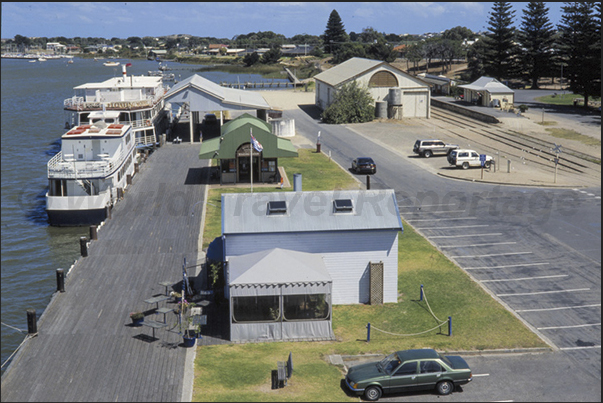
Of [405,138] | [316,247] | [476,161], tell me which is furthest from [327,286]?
[405,138]

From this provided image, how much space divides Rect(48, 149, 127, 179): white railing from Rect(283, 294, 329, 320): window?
78.8 feet

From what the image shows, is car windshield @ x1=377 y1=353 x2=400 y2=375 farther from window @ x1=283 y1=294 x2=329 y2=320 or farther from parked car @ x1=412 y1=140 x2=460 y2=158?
parked car @ x1=412 y1=140 x2=460 y2=158

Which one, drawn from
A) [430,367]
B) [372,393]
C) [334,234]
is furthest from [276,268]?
[430,367]

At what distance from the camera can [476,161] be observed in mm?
56219

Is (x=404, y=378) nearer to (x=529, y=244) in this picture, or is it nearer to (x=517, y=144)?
(x=529, y=244)

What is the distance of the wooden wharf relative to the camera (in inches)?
848

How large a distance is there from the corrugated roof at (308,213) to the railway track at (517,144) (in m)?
31.2

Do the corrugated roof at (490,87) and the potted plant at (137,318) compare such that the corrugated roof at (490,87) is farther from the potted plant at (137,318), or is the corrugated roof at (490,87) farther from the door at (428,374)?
the potted plant at (137,318)

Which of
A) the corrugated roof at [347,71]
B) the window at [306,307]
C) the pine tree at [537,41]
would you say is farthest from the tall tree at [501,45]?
the window at [306,307]

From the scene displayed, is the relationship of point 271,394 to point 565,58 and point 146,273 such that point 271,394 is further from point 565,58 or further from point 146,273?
point 565,58

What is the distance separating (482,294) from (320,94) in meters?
62.9

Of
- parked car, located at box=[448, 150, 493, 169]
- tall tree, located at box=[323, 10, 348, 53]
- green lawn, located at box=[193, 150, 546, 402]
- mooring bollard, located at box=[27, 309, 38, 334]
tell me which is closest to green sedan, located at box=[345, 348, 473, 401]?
green lawn, located at box=[193, 150, 546, 402]

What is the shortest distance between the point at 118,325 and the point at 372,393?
11.3 meters

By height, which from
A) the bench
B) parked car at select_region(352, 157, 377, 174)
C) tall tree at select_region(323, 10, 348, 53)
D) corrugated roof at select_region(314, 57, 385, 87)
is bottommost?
the bench
